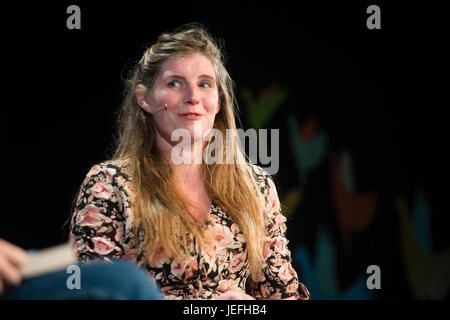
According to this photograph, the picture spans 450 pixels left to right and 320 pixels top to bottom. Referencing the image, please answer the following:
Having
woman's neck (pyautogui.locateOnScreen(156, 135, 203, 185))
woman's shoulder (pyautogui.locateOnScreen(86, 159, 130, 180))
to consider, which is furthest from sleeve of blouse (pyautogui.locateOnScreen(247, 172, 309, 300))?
woman's shoulder (pyautogui.locateOnScreen(86, 159, 130, 180))

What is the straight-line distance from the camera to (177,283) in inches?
54.4

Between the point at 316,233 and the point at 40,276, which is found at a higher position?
the point at 40,276

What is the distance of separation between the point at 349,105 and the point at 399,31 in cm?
37

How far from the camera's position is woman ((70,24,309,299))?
1.37 meters

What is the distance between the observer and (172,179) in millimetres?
1528

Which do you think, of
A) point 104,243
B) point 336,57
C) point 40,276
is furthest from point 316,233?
point 40,276

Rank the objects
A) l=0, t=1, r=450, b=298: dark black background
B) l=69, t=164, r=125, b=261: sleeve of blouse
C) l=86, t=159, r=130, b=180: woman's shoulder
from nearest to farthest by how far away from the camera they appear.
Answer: l=69, t=164, r=125, b=261: sleeve of blouse
l=86, t=159, r=130, b=180: woman's shoulder
l=0, t=1, r=450, b=298: dark black background

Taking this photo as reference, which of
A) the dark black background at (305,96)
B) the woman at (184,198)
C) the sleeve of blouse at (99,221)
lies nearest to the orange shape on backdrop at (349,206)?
the dark black background at (305,96)

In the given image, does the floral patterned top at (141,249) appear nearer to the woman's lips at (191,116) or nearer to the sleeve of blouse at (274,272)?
the sleeve of blouse at (274,272)

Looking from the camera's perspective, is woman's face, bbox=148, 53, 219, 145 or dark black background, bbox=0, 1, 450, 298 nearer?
woman's face, bbox=148, 53, 219, 145

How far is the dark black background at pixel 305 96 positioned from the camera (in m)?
2.09

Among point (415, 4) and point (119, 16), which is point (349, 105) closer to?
point (415, 4)

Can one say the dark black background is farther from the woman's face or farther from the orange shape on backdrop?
the woman's face

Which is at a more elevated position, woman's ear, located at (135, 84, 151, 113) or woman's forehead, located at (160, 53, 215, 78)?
woman's forehead, located at (160, 53, 215, 78)
